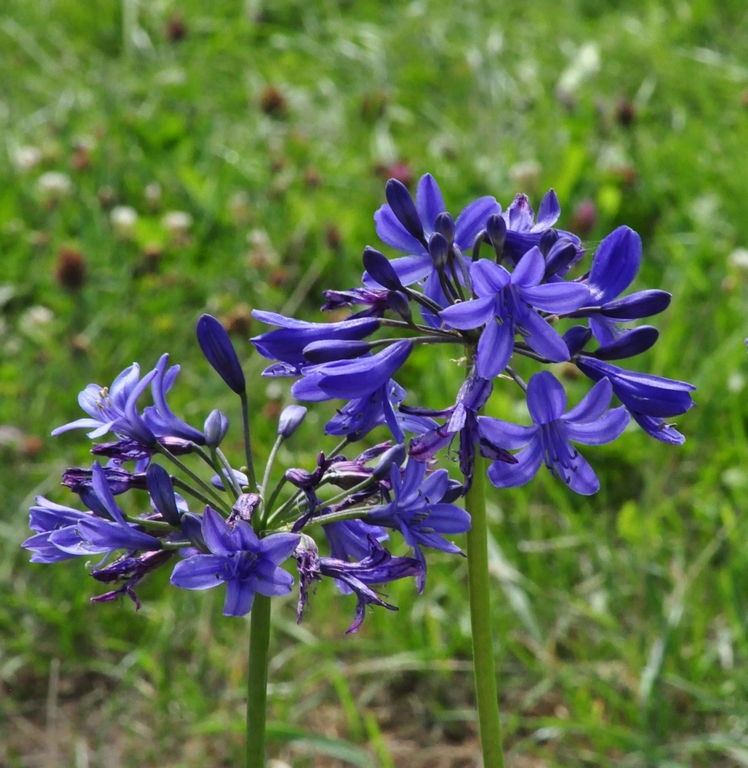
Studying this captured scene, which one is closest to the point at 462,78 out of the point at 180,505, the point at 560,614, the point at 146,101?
the point at 146,101

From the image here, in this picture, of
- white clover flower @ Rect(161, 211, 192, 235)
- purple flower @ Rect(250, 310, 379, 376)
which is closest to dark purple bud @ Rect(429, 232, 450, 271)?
purple flower @ Rect(250, 310, 379, 376)

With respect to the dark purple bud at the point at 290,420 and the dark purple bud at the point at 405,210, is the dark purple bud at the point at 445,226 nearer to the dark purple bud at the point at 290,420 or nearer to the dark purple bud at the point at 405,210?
the dark purple bud at the point at 405,210

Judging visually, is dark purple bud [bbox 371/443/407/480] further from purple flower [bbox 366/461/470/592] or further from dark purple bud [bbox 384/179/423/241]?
dark purple bud [bbox 384/179/423/241]

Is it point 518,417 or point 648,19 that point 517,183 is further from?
point 648,19

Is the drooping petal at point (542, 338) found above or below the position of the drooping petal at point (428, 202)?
below

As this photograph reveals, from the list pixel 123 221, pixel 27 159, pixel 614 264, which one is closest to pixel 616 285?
pixel 614 264

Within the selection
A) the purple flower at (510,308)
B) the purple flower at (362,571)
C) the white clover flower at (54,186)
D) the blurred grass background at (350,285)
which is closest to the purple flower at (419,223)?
the purple flower at (510,308)

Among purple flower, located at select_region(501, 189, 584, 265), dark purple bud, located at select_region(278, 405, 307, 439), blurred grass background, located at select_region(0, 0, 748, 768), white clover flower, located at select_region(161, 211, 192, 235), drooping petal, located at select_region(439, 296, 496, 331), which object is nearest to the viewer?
drooping petal, located at select_region(439, 296, 496, 331)
